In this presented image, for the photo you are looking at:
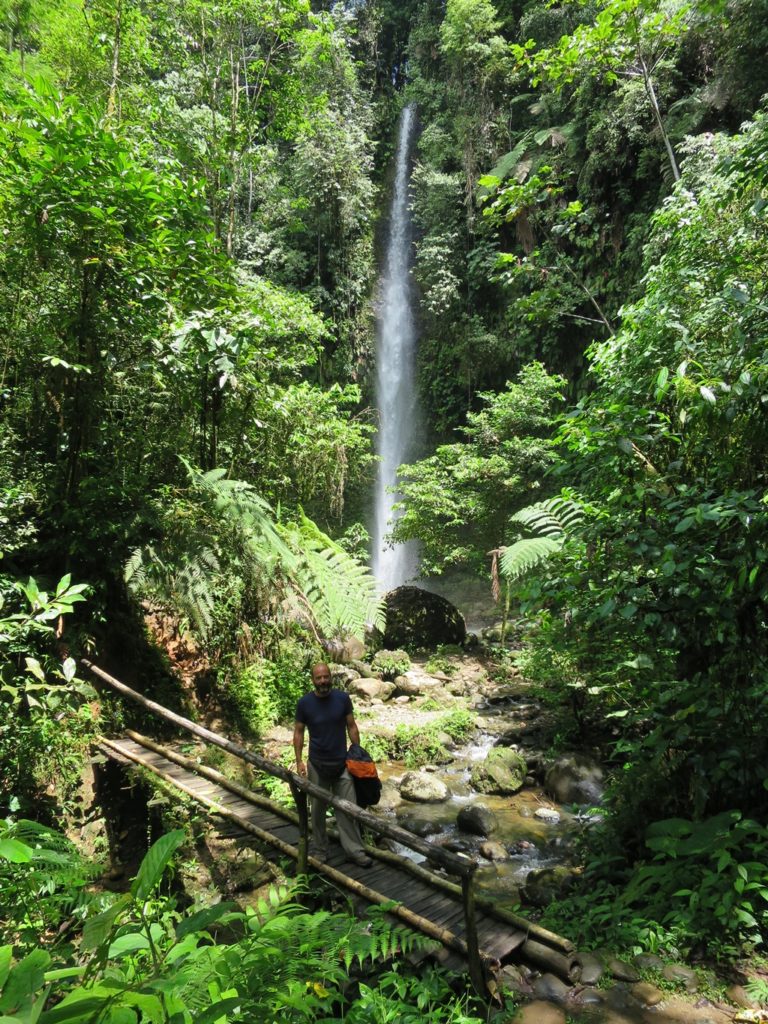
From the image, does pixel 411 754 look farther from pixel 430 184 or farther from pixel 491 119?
pixel 491 119

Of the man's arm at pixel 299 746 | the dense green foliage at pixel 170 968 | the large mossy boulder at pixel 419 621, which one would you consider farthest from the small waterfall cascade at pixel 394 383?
the dense green foliage at pixel 170 968

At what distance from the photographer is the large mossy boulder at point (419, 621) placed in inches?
484

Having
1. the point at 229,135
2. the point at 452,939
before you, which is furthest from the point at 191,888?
the point at 229,135

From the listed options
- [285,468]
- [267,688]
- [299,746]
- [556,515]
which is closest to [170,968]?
[299,746]

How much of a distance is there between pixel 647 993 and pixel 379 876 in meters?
1.55

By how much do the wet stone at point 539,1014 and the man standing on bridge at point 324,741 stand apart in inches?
56.2

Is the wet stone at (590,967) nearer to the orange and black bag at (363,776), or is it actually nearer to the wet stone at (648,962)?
the wet stone at (648,962)

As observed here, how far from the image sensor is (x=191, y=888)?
13.6 ft

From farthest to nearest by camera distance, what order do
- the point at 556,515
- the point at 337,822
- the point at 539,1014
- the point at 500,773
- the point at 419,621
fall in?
the point at 419,621 → the point at 500,773 → the point at 556,515 → the point at 337,822 → the point at 539,1014

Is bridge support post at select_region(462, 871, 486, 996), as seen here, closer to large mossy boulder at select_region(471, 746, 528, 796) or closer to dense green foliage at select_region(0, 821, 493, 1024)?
dense green foliage at select_region(0, 821, 493, 1024)

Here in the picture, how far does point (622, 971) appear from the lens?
2.86 metres

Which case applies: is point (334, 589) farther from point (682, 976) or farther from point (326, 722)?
point (682, 976)

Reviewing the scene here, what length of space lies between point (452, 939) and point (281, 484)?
18.3ft

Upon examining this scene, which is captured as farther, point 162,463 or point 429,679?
point 429,679
